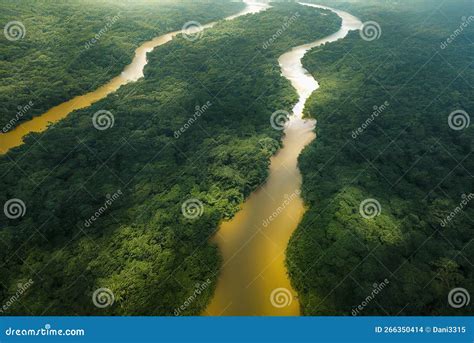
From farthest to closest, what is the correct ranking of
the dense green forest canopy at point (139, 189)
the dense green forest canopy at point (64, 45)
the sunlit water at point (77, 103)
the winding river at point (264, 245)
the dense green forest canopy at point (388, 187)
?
1. the dense green forest canopy at point (64, 45)
2. the sunlit water at point (77, 103)
3. the dense green forest canopy at point (139, 189)
4. the winding river at point (264, 245)
5. the dense green forest canopy at point (388, 187)

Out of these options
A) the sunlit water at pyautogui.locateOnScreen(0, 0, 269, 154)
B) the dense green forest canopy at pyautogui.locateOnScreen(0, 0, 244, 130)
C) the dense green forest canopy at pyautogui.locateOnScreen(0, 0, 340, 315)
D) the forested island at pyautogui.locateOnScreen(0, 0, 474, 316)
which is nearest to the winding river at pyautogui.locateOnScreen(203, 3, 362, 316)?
the forested island at pyautogui.locateOnScreen(0, 0, 474, 316)

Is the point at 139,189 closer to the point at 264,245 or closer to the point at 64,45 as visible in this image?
the point at 264,245

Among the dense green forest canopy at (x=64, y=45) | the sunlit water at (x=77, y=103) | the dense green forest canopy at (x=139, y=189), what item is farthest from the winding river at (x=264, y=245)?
the dense green forest canopy at (x=64, y=45)

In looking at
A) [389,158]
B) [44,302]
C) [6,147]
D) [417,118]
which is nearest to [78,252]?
[44,302]

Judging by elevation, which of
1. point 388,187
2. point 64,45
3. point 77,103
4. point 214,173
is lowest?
point 388,187

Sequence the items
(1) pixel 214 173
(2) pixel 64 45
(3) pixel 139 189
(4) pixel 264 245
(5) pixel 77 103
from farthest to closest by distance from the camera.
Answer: (2) pixel 64 45, (5) pixel 77 103, (1) pixel 214 173, (3) pixel 139 189, (4) pixel 264 245

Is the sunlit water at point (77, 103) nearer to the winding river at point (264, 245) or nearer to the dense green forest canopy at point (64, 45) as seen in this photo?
the dense green forest canopy at point (64, 45)

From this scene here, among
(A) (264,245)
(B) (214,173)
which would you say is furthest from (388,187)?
(B) (214,173)
